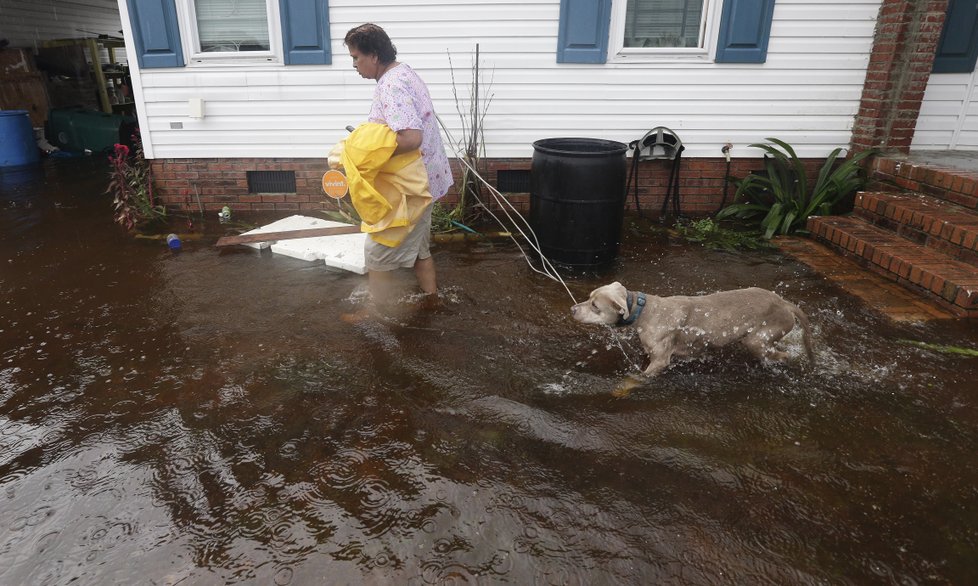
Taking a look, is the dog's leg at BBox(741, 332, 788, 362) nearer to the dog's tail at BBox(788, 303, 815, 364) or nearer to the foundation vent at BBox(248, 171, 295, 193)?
the dog's tail at BBox(788, 303, 815, 364)

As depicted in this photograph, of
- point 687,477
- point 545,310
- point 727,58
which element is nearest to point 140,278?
point 545,310

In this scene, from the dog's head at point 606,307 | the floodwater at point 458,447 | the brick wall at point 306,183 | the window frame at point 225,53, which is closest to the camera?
the floodwater at point 458,447

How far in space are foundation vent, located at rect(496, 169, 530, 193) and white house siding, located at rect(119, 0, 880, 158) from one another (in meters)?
0.23

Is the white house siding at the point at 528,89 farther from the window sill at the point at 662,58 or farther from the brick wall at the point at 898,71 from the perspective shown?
the brick wall at the point at 898,71

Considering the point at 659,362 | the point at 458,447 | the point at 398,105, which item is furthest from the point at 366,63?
the point at 659,362

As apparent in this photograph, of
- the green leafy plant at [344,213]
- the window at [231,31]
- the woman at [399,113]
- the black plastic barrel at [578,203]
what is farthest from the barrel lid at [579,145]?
the window at [231,31]

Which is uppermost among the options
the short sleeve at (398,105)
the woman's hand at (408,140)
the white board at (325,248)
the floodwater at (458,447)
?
the short sleeve at (398,105)

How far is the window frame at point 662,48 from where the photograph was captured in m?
6.15

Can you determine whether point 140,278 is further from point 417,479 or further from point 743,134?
point 743,134

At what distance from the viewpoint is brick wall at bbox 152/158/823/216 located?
6691 mm

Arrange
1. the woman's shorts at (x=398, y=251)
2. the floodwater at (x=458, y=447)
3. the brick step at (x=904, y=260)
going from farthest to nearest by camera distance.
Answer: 1. the brick step at (x=904, y=260)
2. the woman's shorts at (x=398, y=251)
3. the floodwater at (x=458, y=447)

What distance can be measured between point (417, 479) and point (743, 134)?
580 cm

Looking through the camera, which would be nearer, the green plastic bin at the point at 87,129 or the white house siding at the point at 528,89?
the white house siding at the point at 528,89

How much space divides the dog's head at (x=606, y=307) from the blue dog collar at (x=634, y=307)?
2 cm
